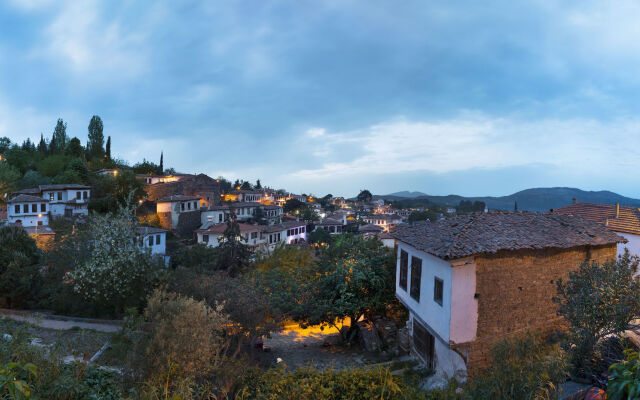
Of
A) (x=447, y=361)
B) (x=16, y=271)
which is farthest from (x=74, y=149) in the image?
(x=447, y=361)

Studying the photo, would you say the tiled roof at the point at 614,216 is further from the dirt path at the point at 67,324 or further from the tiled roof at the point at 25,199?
the tiled roof at the point at 25,199

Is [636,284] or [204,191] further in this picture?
[204,191]

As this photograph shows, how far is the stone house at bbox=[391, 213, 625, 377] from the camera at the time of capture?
970cm

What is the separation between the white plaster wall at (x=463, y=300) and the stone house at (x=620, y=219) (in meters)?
8.98

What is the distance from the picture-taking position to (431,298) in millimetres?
10883

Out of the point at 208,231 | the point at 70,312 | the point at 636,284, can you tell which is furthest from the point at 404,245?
the point at 208,231

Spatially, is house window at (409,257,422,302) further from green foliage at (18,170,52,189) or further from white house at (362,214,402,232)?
white house at (362,214,402,232)

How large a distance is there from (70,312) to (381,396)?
17.7 metres

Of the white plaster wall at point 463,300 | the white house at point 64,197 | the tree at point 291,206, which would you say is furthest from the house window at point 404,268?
the tree at point 291,206

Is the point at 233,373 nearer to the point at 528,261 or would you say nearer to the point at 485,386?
the point at 485,386

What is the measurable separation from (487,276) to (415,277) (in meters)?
2.85

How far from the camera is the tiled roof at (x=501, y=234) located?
9.76 m

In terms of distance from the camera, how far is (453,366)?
408 inches

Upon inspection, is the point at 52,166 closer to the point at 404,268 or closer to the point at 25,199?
the point at 25,199
